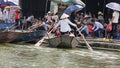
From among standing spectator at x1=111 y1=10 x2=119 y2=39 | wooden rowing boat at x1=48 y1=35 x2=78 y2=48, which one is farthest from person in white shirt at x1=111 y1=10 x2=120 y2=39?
wooden rowing boat at x1=48 y1=35 x2=78 y2=48

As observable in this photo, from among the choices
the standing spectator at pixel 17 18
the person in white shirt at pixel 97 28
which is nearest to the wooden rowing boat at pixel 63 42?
the person in white shirt at pixel 97 28

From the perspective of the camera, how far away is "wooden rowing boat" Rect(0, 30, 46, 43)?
22.0 metres

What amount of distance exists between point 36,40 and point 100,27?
312cm

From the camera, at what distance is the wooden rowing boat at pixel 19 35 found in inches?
864

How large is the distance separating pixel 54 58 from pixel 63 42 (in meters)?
3.60

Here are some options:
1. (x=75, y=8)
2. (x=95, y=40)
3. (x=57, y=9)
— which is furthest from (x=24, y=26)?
(x=95, y=40)

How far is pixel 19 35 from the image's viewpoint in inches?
886

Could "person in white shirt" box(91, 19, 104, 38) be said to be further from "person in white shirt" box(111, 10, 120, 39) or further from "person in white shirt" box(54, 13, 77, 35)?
"person in white shirt" box(54, 13, 77, 35)

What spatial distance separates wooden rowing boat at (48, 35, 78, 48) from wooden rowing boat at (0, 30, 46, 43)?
181 cm

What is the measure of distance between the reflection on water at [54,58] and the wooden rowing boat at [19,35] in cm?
127

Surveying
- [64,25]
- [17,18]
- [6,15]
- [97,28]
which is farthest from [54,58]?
[17,18]

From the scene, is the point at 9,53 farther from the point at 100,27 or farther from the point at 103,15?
the point at 103,15

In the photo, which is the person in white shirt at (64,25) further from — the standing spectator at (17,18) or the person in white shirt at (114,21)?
the standing spectator at (17,18)

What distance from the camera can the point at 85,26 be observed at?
77.3ft
